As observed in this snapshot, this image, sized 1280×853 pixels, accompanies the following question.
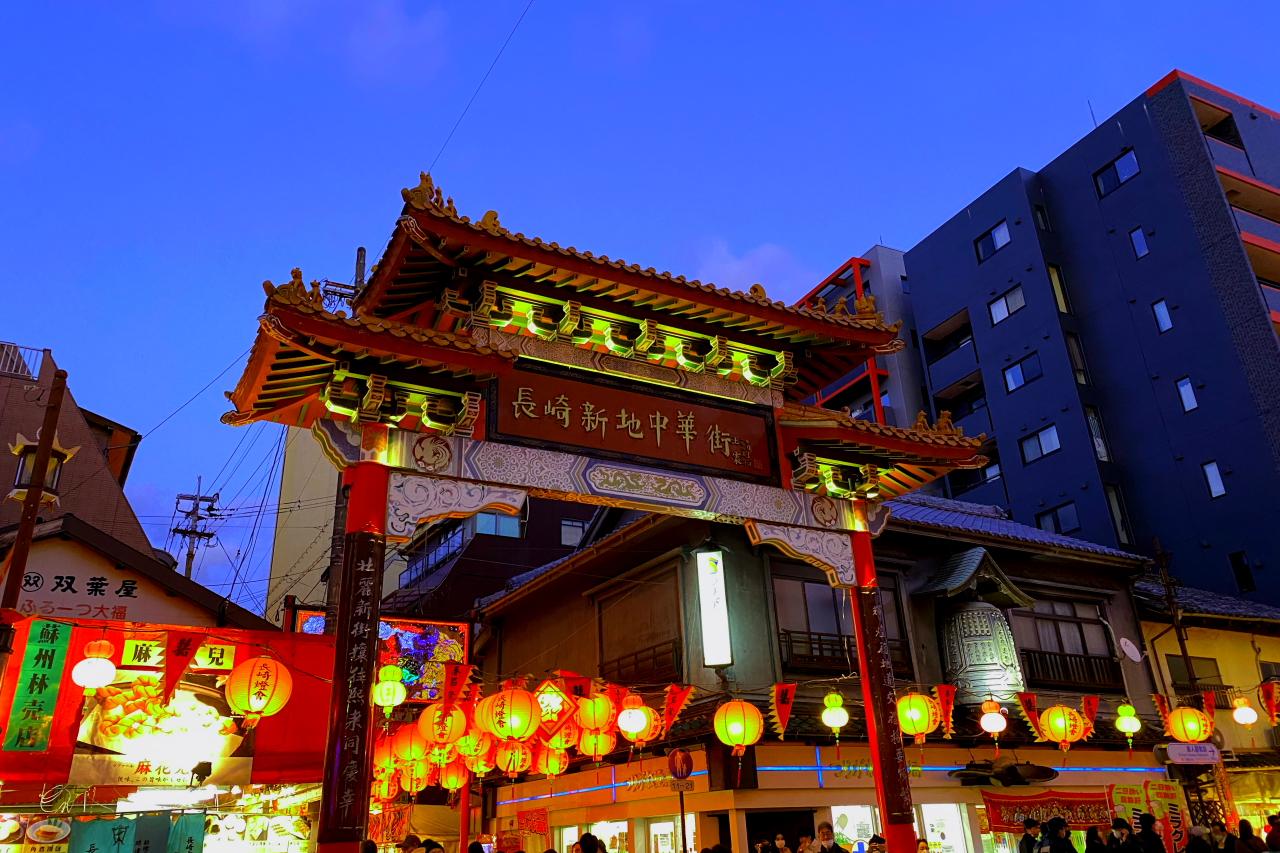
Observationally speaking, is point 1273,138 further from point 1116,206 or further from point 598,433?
point 598,433

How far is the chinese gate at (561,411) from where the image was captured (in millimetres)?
10867

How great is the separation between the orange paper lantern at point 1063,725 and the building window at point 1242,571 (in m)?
16.7

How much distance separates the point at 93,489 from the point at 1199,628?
106 feet

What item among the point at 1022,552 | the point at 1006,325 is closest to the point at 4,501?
the point at 1022,552

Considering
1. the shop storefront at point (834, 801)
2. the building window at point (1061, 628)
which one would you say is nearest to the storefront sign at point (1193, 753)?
the shop storefront at point (834, 801)

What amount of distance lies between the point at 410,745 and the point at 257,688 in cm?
617

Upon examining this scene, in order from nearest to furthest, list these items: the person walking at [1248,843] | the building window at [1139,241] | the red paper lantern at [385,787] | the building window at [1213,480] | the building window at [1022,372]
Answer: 1. the person walking at [1248,843]
2. the red paper lantern at [385,787]
3. the building window at [1213,480]
4. the building window at [1139,241]
5. the building window at [1022,372]

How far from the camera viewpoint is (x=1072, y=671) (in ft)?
79.0

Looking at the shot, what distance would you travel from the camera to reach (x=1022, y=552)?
2436 cm

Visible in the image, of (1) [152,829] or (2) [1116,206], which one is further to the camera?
(2) [1116,206]

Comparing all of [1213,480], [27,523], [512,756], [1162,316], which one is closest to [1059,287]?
[1162,316]

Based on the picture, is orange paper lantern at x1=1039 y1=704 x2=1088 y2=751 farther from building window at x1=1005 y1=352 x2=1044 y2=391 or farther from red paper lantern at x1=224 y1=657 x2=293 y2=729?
building window at x1=1005 y1=352 x2=1044 y2=391

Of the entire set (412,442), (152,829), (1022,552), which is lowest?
(152,829)

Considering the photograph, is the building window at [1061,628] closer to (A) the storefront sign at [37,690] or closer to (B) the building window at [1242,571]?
(B) the building window at [1242,571]
